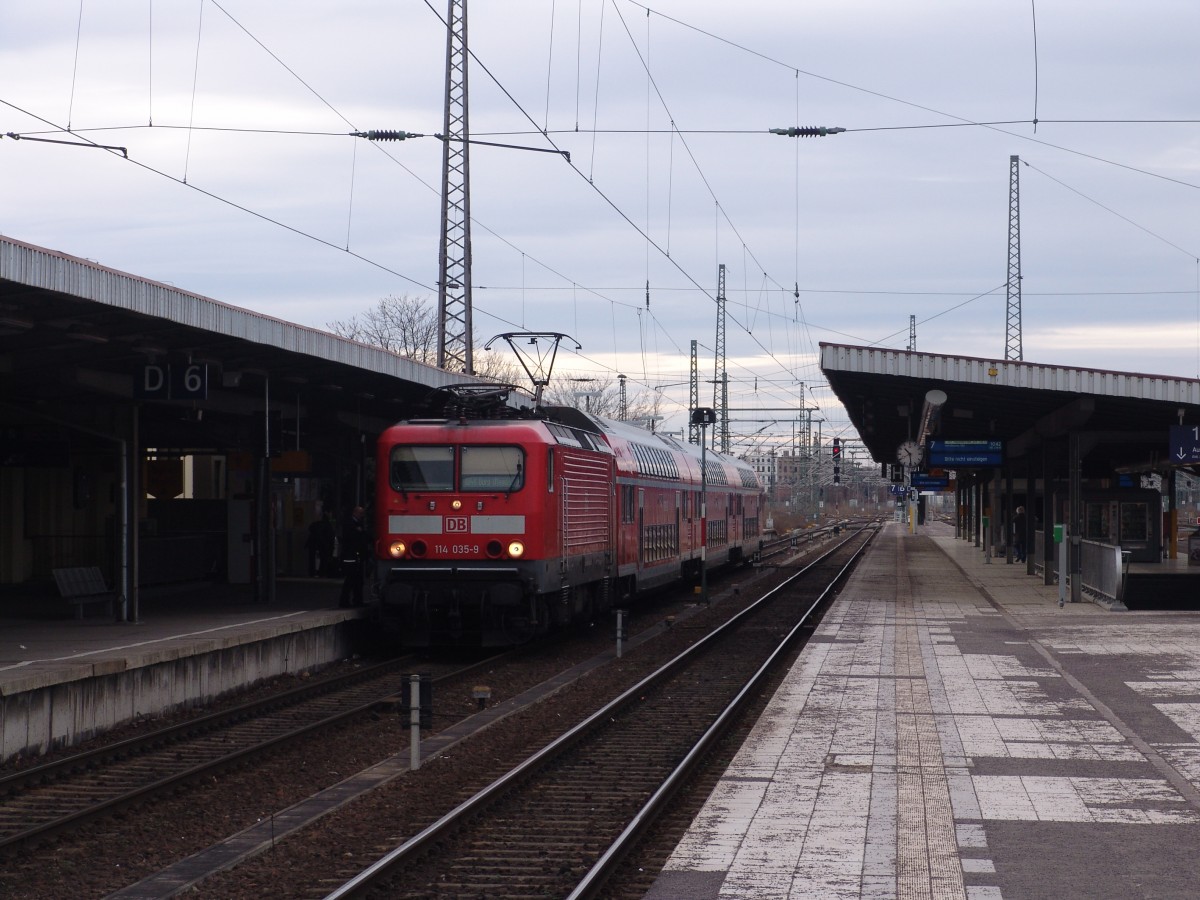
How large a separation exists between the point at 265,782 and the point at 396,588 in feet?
22.5

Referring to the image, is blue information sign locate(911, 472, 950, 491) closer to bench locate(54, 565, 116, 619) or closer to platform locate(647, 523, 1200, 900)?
platform locate(647, 523, 1200, 900)

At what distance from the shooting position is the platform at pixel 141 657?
450 inches

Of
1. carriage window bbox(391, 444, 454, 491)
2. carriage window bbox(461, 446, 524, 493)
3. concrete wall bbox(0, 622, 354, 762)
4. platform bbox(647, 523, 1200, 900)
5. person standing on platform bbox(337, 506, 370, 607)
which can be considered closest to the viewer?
platform bbox(647, 523, 1200, 900)

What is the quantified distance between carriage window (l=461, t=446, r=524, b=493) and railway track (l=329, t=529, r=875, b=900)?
299cm

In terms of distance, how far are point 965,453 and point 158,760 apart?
922 inches

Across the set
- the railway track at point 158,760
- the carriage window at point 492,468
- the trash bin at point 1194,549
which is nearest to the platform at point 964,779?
the railway track at point 158,760

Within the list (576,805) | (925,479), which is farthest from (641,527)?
(925,479)

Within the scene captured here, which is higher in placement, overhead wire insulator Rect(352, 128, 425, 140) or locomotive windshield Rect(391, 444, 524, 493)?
overhead wire insulator Rect(352, 128, 425, 140)

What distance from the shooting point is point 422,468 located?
17.5 metres

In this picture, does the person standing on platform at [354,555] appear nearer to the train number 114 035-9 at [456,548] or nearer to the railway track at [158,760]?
the train number 114 035-9 at [456,548]

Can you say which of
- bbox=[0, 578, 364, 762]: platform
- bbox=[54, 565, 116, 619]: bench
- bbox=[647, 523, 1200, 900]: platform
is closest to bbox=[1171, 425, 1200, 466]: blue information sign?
bbox=[647, 523, 1200, 900]: platform

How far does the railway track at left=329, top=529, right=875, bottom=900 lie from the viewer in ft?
24.5

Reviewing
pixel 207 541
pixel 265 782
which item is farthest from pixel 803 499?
pixel 265 782

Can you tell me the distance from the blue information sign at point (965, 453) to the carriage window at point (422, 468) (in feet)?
54.4
